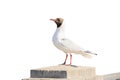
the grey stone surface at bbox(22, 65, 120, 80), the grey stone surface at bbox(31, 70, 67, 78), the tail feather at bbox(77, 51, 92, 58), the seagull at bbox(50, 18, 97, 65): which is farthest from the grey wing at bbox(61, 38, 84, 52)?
the grey stone surface at bbox(31, 70, 67, 78)

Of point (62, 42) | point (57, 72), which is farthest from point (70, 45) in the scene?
point (57, 72)

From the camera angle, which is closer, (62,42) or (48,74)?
(48,74)

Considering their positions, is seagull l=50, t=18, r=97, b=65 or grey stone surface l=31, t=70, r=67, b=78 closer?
grey stone surface l=31, t=70, r=67, b=78

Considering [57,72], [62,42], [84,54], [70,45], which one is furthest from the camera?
[84,54]

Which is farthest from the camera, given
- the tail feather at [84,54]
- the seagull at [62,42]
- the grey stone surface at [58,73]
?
the tail feather at [84,54]

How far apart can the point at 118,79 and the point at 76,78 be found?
336 inches

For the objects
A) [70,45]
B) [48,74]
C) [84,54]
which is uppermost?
[70,45]

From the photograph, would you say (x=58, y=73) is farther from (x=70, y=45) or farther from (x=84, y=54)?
(x=84, y=54)

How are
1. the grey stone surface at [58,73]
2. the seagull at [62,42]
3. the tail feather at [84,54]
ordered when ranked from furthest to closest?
the tail feather at [84,54], the seagull at [62,42], the grey stone surface at [58,73]

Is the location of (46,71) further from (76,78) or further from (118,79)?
(118,79)

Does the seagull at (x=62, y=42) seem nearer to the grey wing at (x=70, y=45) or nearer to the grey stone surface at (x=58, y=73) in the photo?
the grey wing at (x=70, y=45)

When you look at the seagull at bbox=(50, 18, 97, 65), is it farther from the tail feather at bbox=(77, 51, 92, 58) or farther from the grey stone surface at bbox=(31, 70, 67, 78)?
the grey stone surface at bbox=(31, 70, 67, 78)

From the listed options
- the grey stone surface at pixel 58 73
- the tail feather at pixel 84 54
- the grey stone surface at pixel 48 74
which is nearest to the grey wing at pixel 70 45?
the tail feather at pixel 84 54

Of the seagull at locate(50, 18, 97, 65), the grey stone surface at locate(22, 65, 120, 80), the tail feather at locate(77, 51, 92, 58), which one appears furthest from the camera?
the tail feather at locate(77, 51, 92, 58)
